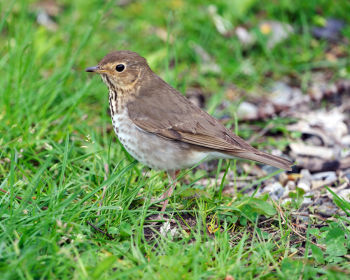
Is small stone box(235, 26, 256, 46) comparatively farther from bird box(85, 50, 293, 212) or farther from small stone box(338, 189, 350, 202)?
small stone box(338, 189, 350, 202)

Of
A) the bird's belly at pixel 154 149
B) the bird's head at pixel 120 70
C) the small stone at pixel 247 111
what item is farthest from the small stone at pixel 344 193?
the bird's head at pixel 120 70

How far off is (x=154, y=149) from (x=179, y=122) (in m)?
0.28

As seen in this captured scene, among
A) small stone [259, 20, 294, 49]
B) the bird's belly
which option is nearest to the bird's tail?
the bird's belly

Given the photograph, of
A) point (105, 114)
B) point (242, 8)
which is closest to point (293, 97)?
point (242, 8)

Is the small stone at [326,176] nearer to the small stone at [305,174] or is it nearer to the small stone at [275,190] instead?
the small stone at [305,174]

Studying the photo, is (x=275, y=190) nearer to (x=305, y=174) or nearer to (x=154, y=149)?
(x=305, y=174)

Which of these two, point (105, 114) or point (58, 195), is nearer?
point (58, 195)

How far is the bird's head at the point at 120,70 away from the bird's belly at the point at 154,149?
32 centimetres

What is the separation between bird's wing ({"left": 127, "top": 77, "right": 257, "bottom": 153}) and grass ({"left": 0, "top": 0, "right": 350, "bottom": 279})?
304mm

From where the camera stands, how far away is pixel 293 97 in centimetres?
594

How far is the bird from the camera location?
382cm

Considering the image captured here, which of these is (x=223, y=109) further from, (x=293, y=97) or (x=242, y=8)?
(x=242, y=8)

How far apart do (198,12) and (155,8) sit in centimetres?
69

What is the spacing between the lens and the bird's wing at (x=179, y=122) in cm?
385
